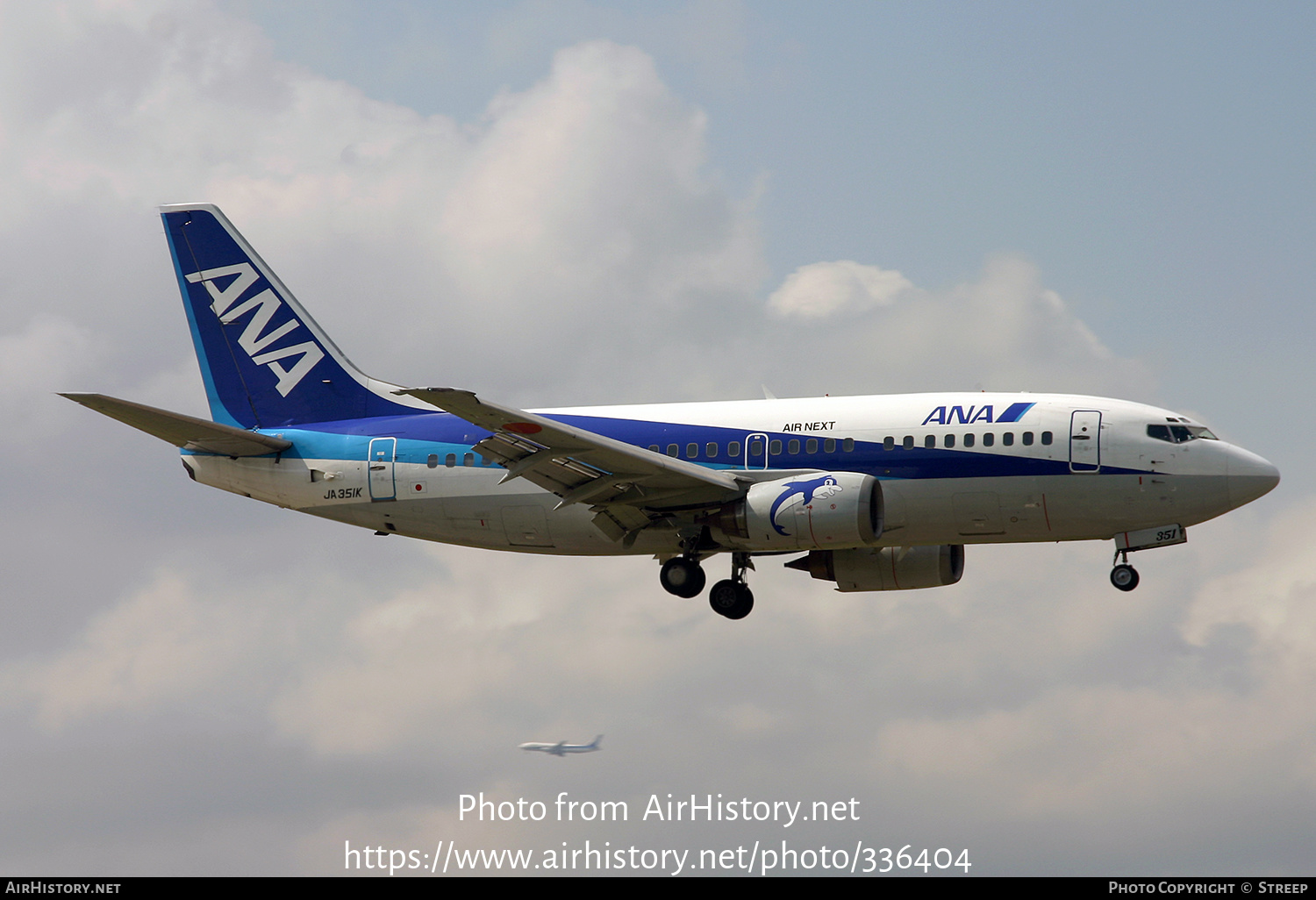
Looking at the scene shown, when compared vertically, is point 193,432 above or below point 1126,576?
above

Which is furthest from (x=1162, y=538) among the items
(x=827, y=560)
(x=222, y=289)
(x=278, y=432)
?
(x=222, y=289)

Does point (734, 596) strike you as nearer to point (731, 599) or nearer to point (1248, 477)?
point (731, 599)

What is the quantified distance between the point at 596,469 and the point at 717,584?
584cm

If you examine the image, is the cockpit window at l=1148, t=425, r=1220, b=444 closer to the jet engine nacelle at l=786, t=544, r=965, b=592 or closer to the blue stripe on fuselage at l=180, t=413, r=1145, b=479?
the blue stripe on fuselage at l=180, t=413, r=1145, b=479

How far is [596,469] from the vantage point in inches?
1515

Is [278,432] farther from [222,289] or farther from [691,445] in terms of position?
[691,445]

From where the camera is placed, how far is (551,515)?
1639 inches

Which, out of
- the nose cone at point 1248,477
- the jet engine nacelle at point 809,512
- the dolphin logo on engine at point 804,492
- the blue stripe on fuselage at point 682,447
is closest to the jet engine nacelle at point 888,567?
the blue stripe on fuselage at point 682,447

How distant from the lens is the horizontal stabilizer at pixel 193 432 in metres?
38.6

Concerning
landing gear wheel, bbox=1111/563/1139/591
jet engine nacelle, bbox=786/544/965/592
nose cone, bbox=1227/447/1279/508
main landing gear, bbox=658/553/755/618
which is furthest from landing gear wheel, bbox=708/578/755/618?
nose cone, bbox=1227/447/1279/508

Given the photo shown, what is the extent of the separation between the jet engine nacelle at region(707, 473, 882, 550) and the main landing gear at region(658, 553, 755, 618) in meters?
2.64

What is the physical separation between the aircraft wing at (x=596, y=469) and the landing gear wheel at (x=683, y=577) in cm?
156

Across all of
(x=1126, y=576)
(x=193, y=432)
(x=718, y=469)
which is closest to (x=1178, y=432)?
(x=1126, y=576)

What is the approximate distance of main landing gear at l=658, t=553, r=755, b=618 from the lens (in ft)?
135
